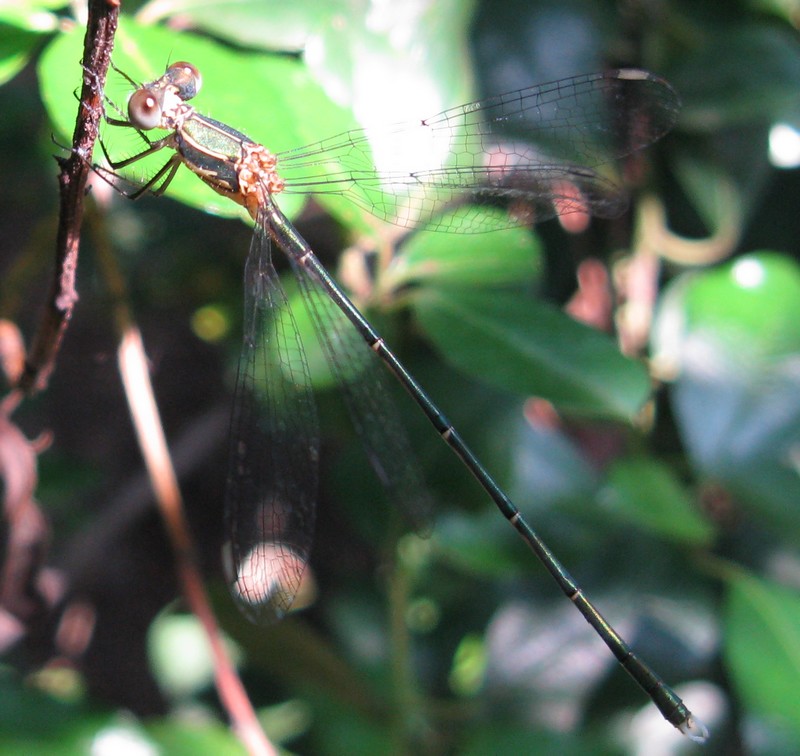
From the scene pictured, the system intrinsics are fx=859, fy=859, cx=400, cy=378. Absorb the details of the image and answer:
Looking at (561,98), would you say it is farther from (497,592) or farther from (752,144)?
(497,592)

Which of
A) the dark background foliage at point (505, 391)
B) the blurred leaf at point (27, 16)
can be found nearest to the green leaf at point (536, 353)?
the dark background foliage at point (505, 391)

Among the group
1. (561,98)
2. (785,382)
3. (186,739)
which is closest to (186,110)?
(561,98)

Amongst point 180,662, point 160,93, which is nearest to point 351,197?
point 160,93

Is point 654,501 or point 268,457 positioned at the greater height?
point 268,457

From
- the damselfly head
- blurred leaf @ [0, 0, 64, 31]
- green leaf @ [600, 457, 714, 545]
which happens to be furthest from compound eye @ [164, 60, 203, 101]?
green leaf @ [600, 457, 714, 545]

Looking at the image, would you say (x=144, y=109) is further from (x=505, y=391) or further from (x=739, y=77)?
(x=739, y=77)

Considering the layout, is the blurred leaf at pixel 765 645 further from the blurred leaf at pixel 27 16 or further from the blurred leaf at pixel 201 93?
the blurred leaf at pixel 27 16

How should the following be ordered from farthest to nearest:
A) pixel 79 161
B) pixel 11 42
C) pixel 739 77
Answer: pixel 739 77
pixel 11 42
pixel 79 161
